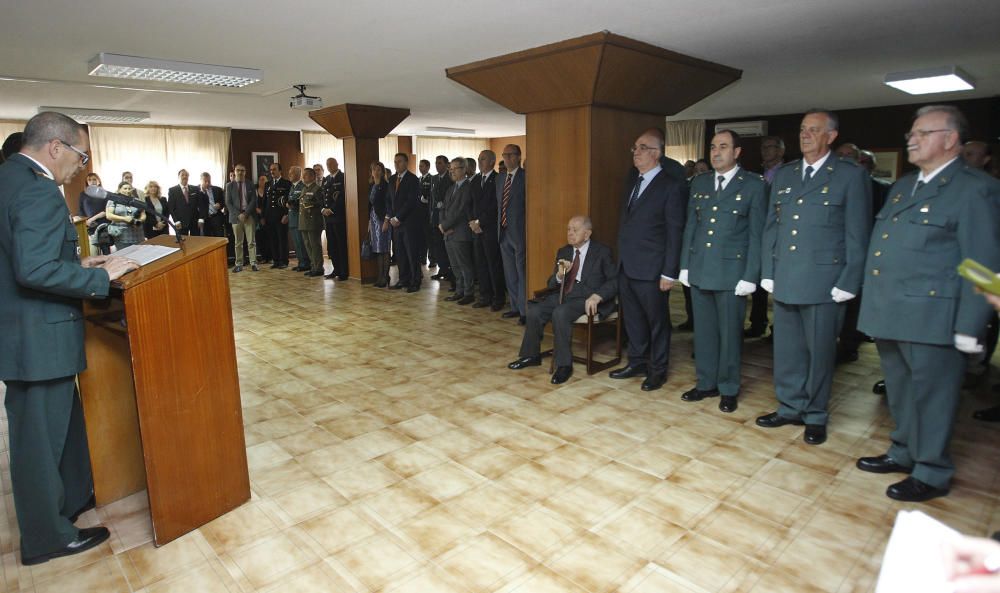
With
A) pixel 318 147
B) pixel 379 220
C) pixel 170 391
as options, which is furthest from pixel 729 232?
pixel 318 147

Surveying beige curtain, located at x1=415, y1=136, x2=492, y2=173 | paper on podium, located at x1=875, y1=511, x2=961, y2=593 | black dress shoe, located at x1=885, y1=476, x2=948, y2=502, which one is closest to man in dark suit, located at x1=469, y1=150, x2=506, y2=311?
black dress shoe, located at x1=885, y1=476, x2=948, y2=502

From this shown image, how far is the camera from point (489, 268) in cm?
713

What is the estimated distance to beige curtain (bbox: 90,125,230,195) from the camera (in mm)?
11430

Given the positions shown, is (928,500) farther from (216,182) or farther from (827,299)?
(216,182)

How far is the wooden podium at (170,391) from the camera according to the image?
2.44 m

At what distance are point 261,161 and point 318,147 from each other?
4.30ft

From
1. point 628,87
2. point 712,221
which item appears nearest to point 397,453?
point 712,221

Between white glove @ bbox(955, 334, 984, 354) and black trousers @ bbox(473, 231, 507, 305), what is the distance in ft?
15.5

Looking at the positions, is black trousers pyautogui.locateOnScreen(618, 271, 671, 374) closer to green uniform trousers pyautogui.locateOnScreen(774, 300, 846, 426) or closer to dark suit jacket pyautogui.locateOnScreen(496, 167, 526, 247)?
green uniform trousers pyautogui.locateOnScreen(774, 300, 846, 426)

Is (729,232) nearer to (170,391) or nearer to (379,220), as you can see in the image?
(170,391)

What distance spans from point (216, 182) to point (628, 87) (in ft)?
33.5

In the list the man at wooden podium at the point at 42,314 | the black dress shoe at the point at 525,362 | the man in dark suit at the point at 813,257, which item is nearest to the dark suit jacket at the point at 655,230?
the man in dark suit at the point at 813,257

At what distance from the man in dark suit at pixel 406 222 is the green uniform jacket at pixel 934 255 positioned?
20.1 feet

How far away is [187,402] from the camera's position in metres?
2.59
